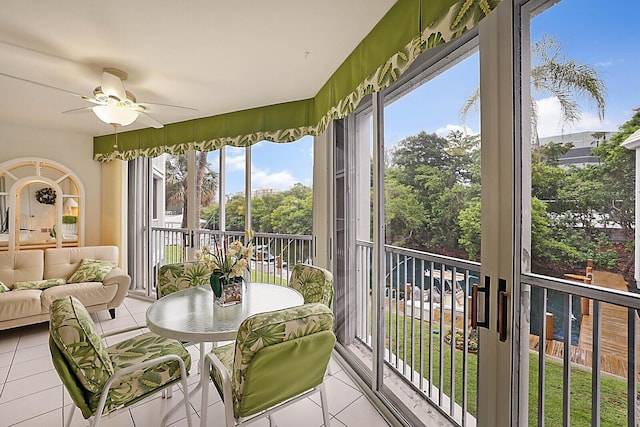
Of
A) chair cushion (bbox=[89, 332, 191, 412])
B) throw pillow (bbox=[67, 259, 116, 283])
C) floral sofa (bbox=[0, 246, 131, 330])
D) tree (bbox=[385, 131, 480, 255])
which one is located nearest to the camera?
chair cushion (bbox=[89, 332, 191, 412])

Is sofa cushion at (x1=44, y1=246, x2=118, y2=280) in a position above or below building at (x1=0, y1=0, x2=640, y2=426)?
below

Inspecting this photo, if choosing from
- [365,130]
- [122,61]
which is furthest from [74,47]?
[365,130]

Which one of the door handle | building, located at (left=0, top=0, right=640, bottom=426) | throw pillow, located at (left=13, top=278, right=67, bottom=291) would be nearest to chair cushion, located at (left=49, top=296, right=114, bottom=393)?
building, located at (left=0, top=0, right=640, bottom=426)

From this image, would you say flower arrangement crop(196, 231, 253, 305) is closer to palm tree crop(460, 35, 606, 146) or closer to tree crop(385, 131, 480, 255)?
tree crop(385, 131, 480, 255)

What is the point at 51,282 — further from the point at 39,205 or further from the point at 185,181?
the point at 185,181

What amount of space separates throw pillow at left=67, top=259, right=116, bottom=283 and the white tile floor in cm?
101

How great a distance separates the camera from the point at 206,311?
1871mm

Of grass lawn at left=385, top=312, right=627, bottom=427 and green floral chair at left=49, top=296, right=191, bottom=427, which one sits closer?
grass lawn at left=385, top=312, right=627, bottom=427

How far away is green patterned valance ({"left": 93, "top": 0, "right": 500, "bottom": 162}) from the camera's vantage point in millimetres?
1328

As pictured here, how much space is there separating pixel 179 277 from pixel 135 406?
0.92 meters

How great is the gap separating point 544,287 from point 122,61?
10.2 ft

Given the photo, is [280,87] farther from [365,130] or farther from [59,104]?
[59,104]

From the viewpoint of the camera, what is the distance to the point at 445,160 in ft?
5.75

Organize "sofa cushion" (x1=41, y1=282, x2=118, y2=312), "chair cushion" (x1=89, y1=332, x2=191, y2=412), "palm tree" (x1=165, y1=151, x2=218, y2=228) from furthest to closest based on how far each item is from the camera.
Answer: "palm tree" (x1=165, y1=151, x2=218, y2=228)
"sofa cushion" (x1=41, y1=282, x2=118, y2=312)
"chair cushion" (x1=89, y1=332, x2=191, y2=412)
